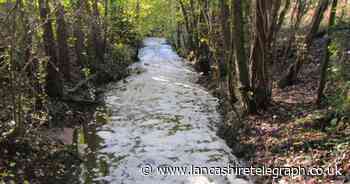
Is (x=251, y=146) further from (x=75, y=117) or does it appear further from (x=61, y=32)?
(x=61, y=32)

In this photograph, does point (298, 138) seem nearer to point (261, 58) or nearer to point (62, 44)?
point (261, 58)

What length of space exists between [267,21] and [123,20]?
1698 centimetres

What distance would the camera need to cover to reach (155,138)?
33.6 ft

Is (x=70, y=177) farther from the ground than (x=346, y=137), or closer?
closer

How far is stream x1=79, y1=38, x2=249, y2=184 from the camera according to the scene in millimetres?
7980

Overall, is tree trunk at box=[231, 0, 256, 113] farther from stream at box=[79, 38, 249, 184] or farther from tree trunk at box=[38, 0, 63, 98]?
tree trunk at box=[38, 0, 63, 98]

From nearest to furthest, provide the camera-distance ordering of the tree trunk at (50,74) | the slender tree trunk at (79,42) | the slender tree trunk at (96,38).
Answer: the tree trunk at (50,74), the slender tree trunk at (79,42), the slender tree trunk at (96,38)

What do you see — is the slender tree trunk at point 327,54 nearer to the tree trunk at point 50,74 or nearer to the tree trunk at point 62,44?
the tree trunk at point 50,74

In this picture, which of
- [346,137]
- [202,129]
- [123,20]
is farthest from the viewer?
[123,20]

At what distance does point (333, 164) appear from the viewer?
6.59 metres

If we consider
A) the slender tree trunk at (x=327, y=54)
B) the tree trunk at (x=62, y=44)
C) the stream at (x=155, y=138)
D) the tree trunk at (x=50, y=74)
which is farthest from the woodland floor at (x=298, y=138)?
the tree trunk at (x=62, y=44)

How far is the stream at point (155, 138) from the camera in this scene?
798 cm

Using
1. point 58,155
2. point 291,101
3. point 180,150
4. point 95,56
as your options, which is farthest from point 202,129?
point 95,56

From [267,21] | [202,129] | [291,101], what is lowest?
[202,129]
